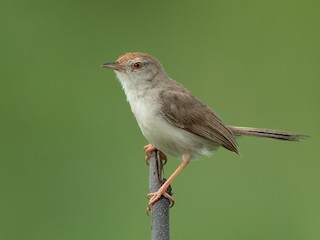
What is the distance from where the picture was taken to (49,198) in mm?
5465

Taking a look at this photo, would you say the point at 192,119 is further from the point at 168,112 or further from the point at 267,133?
the point at 267,133

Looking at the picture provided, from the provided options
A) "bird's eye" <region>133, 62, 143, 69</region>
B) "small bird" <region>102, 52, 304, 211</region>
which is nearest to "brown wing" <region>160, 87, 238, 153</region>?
"small bird" <region>102, 52, 304, 211</region>

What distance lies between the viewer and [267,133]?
5.09m

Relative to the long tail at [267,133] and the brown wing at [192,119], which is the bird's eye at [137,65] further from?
the long tail at [267,133]

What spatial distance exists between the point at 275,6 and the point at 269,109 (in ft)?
4.12

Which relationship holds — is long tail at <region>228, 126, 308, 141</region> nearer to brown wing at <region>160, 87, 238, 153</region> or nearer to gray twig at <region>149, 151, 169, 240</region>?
brown wing at <region>160, 87, 238, 153</region>

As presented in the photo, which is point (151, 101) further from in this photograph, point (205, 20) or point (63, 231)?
point (205, 20)

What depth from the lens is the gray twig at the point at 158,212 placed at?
10.5ft

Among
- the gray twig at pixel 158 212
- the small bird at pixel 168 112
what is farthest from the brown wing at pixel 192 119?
the gray twig at pixel 158 212

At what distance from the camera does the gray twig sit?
3.20m

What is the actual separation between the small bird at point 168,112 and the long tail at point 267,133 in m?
0.21

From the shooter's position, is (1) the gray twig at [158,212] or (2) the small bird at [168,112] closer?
(1) the gray twig at [158,212]

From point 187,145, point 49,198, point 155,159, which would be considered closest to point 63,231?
point 49,198

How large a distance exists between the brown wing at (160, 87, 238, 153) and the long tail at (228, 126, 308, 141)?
25 centimetres
